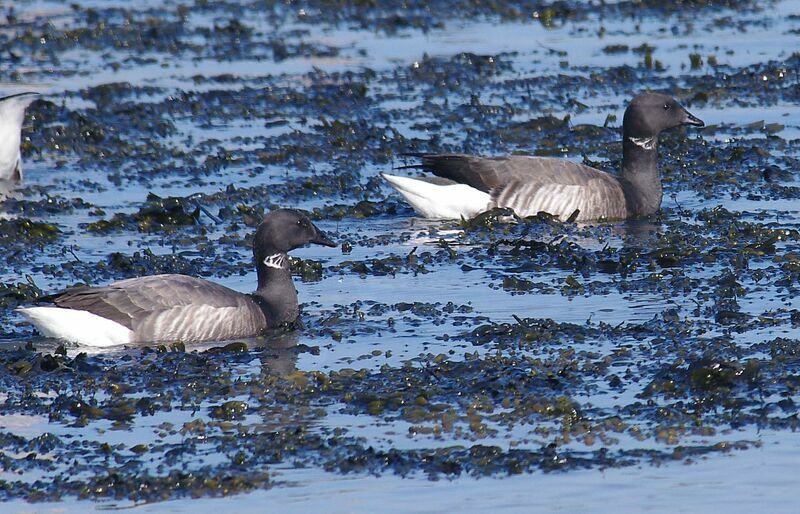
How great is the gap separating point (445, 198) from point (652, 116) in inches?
79.0

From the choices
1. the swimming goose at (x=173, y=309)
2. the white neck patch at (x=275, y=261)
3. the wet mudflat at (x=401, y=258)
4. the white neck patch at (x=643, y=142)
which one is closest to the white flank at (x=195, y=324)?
the swimming goose at (x=173, y=309)

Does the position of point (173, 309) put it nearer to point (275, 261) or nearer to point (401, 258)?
point (275, 261)

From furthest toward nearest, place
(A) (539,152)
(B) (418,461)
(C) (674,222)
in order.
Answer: (A) (539,152) → (C) (674,222) → (B) (418,461)

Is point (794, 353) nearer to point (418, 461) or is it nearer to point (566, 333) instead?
point (566, 333)

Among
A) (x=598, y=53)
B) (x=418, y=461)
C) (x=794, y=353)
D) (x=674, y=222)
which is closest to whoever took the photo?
(x=418, y=461)

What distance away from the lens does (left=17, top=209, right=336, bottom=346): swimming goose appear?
9.90 metres

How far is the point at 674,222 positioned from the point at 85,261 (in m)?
4.83

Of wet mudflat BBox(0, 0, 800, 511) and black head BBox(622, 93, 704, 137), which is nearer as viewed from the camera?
wet mudflat BBox(0, 0, 800, 511)

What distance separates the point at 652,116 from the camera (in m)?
14.0

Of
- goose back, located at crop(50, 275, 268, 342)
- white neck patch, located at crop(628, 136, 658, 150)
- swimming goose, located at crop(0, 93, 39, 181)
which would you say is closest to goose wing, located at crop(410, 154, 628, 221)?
white neck patch, located at crop(628, 136, 658, 150)

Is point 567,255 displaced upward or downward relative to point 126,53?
downward

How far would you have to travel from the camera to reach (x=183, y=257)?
12.3 m

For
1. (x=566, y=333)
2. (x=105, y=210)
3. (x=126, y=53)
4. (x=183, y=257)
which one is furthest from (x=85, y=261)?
(x=126, y=53)

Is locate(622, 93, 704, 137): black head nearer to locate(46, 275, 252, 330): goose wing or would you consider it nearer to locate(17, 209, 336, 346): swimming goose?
locate(17, 209, 336, 346): swimming goose
